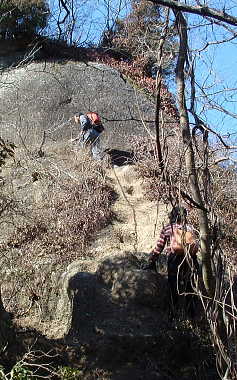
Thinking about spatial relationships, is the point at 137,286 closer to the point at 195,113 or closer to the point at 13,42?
the point at 195,113

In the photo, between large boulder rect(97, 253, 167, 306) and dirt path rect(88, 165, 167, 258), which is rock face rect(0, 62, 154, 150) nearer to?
dirt path rect(88, 165, 167, 258)

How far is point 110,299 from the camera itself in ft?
33.9

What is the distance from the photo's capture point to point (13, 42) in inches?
845

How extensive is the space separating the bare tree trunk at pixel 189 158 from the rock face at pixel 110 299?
3.45 meters

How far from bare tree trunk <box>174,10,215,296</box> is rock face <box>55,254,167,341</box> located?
136 inches

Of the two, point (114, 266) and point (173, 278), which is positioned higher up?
point (114, 266)

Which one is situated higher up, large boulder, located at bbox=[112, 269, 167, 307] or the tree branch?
the tree branch

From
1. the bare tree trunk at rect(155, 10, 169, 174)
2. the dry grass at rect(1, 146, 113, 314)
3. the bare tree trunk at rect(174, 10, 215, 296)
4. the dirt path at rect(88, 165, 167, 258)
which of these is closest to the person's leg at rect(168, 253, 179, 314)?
the dirt path at rect(88, 165, 167, 258)

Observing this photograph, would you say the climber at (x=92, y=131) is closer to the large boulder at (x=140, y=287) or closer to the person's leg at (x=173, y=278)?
the large boulder at (x=140, y=287)

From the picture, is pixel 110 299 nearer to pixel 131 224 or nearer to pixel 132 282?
pixel 132 282

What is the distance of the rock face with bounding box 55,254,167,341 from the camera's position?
9.66 meters

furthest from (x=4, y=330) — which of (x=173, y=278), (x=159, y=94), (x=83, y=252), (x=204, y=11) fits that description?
(x=204, y=11)

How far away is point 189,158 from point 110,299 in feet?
15.5

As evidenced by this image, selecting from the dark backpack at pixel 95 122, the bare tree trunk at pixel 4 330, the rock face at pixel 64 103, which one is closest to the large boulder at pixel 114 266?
the bare tree trunk at pixel 4 330
